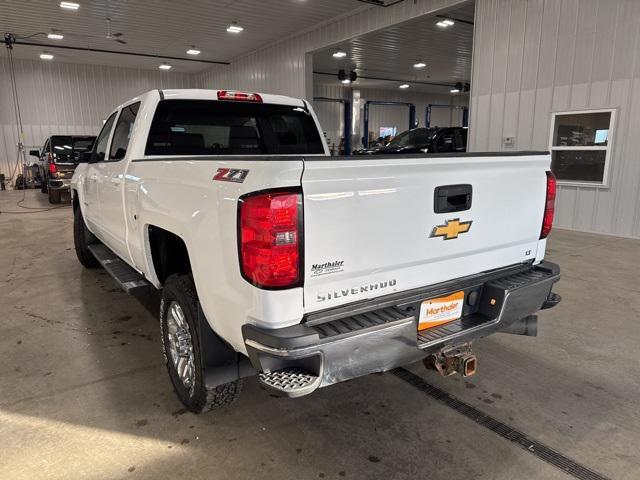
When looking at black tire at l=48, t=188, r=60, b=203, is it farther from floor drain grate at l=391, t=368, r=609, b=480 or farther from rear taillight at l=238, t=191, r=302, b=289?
rear taillight at l=238, t=191, r=302, b=289

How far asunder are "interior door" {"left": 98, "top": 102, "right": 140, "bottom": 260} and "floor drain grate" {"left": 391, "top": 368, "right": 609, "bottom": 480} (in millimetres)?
2277

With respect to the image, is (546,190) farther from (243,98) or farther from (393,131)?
(393,131)

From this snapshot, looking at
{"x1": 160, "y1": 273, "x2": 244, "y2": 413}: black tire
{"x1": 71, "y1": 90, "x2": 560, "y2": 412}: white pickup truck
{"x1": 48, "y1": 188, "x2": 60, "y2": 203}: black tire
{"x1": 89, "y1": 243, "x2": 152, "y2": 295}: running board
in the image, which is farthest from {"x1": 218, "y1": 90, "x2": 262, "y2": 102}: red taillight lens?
{"x1": 48, "y1": 188, "x2": 60, "y2": 203}: black tire

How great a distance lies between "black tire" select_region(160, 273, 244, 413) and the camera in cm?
226

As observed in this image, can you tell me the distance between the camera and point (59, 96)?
746 inches

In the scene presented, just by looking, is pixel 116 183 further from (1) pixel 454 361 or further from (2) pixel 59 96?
(2) pixel 59 96

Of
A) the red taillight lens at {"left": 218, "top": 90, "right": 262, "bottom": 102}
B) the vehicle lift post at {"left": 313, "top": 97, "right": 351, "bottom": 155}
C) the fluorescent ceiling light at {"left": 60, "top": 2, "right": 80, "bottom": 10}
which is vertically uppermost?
the fluorescent ceiling light at {"left": 60, "top": 2, "right": 80, "bottom": 10}

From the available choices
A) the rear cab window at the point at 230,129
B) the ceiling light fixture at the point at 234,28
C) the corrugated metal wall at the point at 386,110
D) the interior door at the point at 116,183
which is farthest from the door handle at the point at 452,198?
the corrugated metal wall at the point at 386,110

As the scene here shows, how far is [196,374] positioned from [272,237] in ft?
3.51

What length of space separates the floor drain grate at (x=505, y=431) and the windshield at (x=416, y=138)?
1126 centimetres

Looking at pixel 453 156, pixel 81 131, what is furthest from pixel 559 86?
pixel 81 131

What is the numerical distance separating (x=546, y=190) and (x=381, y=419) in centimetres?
159

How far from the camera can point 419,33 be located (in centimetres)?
1345

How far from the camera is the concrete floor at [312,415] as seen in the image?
214 centimetres
